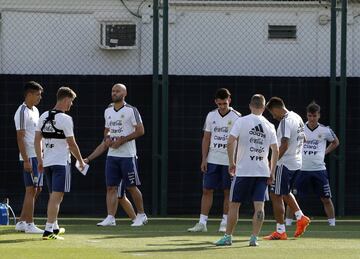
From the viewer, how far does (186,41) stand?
22938 mm

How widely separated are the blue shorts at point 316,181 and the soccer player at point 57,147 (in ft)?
16.6

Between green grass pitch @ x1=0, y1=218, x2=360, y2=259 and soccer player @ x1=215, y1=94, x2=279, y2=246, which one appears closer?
green grass pitch @ x1=0, y1=218, x2=360, y2=259

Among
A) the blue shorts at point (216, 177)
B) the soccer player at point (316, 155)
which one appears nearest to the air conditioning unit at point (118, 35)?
the soccer player at point (316, 155)

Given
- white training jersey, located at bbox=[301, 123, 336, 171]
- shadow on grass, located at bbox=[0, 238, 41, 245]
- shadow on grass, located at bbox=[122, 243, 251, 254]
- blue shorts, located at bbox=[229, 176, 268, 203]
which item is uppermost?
white training jersey, located at bbox=[301, 123, 336, 171]

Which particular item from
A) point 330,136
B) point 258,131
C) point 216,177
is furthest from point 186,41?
point 258,131

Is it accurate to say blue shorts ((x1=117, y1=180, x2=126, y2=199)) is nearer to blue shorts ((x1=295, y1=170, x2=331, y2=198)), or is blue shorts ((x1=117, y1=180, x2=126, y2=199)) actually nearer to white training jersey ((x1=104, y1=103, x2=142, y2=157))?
white training jersey ((x1=104, y1=103, x2=142, y2=157))

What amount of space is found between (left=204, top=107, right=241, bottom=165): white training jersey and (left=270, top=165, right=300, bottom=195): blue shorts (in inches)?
35.8

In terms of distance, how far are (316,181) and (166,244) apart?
5.20 m

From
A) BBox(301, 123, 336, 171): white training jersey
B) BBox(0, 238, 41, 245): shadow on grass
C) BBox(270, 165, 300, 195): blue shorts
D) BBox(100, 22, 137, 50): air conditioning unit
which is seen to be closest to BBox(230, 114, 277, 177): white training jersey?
BBox(270, 165, 300, 195): blue shorts

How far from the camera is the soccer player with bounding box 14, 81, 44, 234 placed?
15242 mm

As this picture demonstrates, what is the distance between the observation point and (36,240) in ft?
46.2

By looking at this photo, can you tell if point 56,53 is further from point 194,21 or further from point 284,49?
point 284,49

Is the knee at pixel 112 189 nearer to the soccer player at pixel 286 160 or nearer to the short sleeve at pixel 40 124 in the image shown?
the soccer player at pixel 286 160

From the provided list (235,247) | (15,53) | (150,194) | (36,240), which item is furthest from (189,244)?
(15,53)
